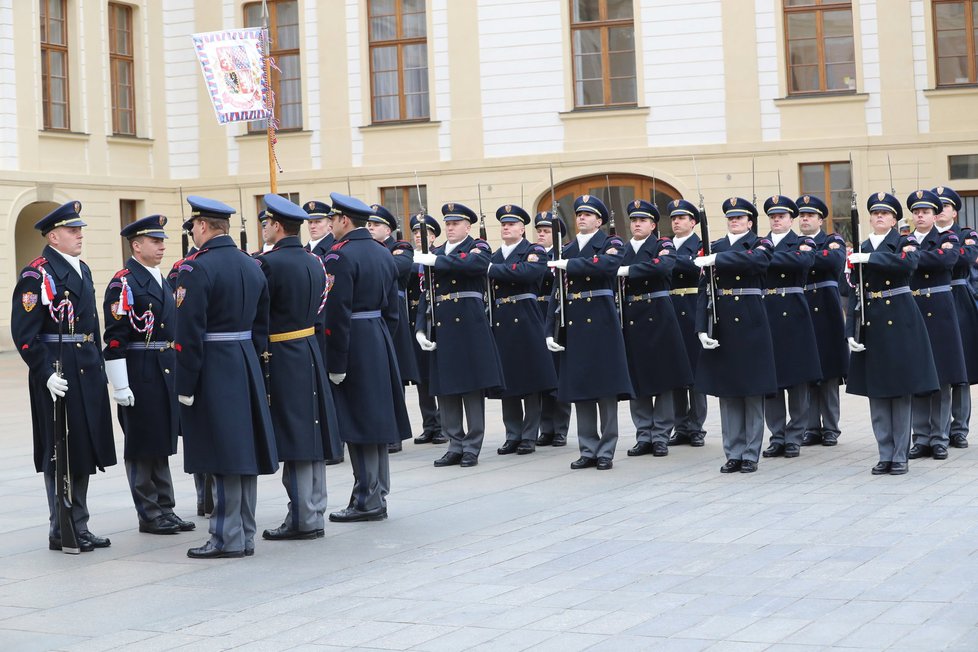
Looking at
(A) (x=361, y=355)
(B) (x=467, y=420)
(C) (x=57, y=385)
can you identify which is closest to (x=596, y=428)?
(B) (x=467, y=420)

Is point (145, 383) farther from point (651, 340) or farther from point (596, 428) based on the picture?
point (651, 340)

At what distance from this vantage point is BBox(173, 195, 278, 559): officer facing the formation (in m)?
7.11

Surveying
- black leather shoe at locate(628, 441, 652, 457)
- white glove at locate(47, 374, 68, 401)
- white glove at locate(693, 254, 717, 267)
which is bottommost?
black leather shoe at locate(628, 441, 652, 457)

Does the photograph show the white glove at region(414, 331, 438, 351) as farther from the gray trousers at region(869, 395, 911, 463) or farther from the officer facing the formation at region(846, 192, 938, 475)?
the gray trousers at region(869, 395, 911, 463)

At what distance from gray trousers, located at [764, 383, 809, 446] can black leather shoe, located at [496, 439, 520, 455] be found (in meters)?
1.90

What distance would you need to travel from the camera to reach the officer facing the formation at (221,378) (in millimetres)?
7109

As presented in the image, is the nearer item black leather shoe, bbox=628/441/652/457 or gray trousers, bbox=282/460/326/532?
gray trousers, bbox=282/460/326/532

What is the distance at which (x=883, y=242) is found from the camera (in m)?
9.55

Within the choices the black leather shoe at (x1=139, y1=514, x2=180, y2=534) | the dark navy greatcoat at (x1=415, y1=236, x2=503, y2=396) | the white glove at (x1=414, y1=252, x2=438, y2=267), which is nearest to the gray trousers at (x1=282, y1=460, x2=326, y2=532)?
the black leather shoe at (x1=139, y1=514, x2=180, y2=534)

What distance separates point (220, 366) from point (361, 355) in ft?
3.68

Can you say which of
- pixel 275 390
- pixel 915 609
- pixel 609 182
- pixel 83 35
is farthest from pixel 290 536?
pixel 83 35

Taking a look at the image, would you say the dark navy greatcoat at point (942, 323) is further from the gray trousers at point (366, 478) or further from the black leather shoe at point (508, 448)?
the gray trousers at point (366, 478)

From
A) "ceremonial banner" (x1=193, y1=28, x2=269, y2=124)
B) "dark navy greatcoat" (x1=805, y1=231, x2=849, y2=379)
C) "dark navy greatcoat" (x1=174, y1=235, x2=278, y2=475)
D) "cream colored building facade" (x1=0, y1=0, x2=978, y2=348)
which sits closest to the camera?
"dark navy greatcoat" (x1=174, y1=235, x2=278, y2=475)

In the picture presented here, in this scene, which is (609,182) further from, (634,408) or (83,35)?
(634,408)
